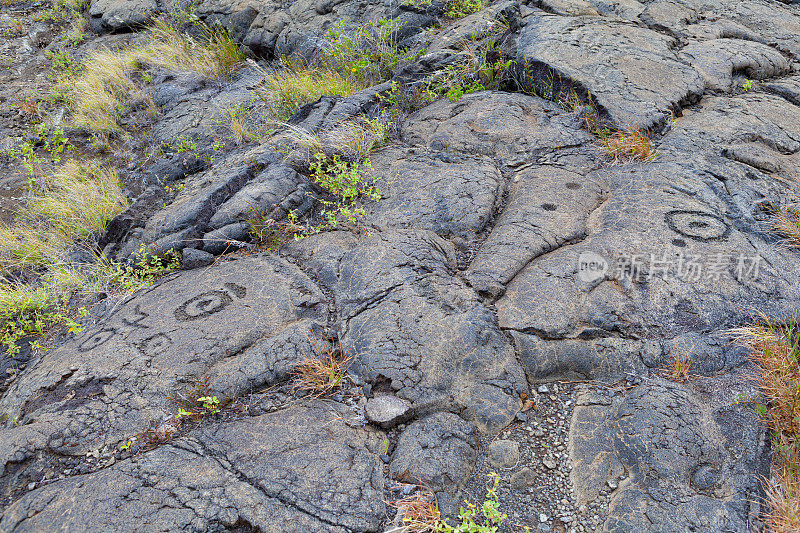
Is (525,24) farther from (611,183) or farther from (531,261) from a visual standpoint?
(531,261)

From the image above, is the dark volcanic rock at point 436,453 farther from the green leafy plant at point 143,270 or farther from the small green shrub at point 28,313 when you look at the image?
the small green shrub at point 28,313

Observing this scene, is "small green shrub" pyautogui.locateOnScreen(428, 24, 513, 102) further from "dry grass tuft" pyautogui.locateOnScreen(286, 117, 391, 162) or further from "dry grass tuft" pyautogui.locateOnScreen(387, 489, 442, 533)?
"dry grass tuft" pyautogui.locateOnScreen(387, 489, 442, 533)

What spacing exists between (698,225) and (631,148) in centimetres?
92

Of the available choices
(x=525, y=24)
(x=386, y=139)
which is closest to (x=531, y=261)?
(x=386, y=139)

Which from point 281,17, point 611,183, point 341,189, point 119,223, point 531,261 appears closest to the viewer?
point 531,261

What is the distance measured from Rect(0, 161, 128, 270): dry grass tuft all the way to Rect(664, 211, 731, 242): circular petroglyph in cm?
483

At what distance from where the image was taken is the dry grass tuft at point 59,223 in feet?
14.9

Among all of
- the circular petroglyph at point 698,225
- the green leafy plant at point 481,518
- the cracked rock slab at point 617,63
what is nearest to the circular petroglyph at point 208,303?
the green leafy plant at point 481,518

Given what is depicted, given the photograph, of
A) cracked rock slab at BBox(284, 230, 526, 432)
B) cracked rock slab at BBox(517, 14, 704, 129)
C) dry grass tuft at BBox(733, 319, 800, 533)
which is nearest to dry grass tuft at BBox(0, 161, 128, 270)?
cracked rock slab at BBox(284, 230, 526, 432)

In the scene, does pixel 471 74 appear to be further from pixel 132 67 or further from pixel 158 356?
pixel 132 67

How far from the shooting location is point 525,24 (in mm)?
5207

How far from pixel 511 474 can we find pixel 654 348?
108 centimetres

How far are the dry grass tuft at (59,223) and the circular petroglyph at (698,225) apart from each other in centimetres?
483

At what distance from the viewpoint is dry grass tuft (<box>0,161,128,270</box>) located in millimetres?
4535
